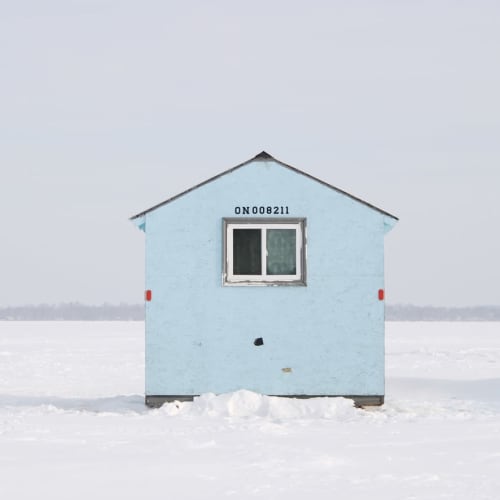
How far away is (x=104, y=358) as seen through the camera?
27.6 metres

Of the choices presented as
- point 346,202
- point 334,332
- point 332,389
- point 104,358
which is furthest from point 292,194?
point 104,358

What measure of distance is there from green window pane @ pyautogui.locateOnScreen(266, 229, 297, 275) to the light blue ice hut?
0.02 m

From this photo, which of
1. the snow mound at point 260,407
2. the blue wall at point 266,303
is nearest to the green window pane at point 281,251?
the blue wall at point 266,303

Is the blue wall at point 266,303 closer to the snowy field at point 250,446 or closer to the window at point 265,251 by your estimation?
the window at point 265,251

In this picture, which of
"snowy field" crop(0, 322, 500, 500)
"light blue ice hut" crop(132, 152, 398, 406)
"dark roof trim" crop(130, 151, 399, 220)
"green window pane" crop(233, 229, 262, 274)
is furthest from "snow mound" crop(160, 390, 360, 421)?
"dark roof trim" crop(130, 151, 399, 220)

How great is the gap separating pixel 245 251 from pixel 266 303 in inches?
36.4

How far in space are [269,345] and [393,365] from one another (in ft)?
35.6

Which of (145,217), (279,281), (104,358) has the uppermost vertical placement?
(145,217)

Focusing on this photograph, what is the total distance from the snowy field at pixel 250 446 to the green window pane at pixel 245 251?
81.1 inches

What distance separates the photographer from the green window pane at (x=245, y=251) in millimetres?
13875

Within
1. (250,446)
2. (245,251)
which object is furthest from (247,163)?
(250,446)

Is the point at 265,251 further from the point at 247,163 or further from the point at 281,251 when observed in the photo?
the point at 247,163

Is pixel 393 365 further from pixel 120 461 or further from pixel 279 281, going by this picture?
pixel 120 461

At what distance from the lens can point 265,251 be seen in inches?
545
